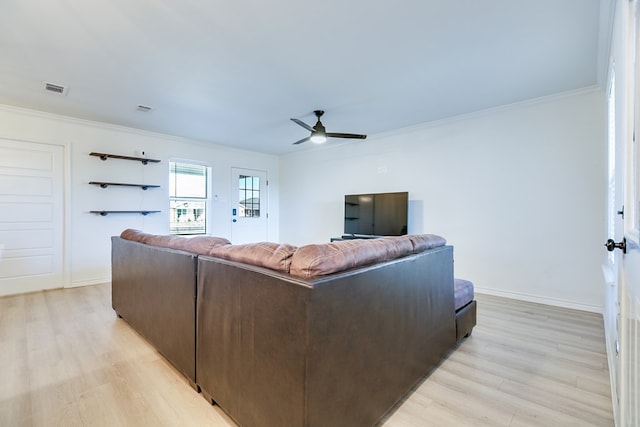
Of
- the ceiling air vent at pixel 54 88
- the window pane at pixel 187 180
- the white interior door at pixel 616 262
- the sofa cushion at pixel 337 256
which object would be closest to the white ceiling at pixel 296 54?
the ceiling air vent at pixel 54 88

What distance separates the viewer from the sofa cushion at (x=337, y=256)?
1.20 meters

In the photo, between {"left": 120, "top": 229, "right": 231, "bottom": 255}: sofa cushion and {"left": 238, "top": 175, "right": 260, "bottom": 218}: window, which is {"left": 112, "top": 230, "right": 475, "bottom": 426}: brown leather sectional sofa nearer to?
{"left": 120, "top": 229, "right": 231, "bottom": 255}: sofa cushion

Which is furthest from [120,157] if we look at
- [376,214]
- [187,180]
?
[376,214]

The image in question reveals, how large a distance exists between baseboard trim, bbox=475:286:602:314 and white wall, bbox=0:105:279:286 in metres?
5.19

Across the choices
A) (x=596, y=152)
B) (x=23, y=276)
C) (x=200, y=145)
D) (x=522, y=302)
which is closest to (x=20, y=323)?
(x=23, y=276)

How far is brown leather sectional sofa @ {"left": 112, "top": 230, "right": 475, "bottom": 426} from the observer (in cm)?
113

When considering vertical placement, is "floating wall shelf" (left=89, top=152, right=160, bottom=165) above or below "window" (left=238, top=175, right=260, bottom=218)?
above

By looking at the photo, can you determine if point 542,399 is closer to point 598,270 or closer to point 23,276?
point 598,270

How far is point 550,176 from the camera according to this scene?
3.38m

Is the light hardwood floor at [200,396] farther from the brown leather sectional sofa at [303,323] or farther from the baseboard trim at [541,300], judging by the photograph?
the baseboard trim at [541,300]

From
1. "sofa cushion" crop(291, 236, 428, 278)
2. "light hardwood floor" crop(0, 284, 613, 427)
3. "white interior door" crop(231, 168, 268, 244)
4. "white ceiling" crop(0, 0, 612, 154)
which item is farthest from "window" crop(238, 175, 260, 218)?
"sofa cushion" crop(291, 236, 428, 278)

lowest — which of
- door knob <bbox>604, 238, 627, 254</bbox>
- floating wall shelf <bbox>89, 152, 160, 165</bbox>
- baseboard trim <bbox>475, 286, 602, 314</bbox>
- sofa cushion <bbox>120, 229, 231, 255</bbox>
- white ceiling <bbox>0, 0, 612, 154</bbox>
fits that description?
baseboard trim <bbox>475, 286, 602, 314</bbox>

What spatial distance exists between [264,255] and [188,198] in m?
4.67

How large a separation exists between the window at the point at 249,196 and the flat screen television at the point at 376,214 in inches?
90.6
